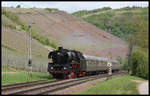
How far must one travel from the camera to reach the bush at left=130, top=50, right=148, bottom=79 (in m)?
62.6

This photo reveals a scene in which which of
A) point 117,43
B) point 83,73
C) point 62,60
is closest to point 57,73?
point 62,60

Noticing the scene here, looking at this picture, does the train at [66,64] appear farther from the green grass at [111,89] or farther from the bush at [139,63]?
the bush at [139,63]

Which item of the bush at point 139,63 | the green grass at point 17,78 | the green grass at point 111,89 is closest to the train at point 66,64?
the green grass at point 17,78

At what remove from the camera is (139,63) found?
64188 mm

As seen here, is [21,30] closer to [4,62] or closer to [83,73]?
[4,62]

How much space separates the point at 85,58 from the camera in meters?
49.7

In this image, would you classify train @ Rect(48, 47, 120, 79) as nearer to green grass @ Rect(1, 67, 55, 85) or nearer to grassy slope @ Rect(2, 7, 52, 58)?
green grass @ Rect(1, 67, 55, 85)

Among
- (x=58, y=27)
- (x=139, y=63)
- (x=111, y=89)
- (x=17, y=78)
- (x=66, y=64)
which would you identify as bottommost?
(x=111, y=89)

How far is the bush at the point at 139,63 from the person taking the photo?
62.6 m

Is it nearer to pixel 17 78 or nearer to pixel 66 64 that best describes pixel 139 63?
pixel 66 64

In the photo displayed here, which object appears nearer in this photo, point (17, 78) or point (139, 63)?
point (17, 78)

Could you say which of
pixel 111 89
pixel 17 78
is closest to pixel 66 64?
pixel 17 78

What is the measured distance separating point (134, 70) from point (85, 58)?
18549 millimetres

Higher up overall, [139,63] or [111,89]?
[139,63]
